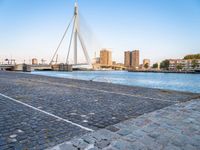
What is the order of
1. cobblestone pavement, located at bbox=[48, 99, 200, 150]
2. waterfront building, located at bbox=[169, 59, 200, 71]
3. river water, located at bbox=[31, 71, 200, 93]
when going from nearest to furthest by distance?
cobblestone pavement, located at bbox=[48, 99, 200, 150] < river water, located at bbox=[31, 71, 200, 93] < waterfront building, located at bbox=[169, 59, 200, 71]

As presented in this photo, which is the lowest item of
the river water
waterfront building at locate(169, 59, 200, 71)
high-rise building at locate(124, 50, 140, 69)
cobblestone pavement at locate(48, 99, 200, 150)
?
the river water

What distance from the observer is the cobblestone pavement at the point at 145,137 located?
2.59 meters

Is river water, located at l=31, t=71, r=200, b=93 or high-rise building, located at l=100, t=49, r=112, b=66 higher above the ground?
high-rise building, located at l=100, t=49, r=112, b=66

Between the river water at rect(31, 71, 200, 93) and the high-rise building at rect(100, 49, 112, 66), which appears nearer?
the river water at rect(31, 71, 200, 93)

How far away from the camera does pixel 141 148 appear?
8.30ft

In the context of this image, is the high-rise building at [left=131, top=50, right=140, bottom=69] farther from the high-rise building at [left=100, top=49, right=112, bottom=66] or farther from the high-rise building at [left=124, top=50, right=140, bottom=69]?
the high-rise building at [left=100, top=49, right=112, bottom=66]

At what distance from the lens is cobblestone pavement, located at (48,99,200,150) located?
2.59 metres

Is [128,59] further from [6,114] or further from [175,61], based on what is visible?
[6,114]

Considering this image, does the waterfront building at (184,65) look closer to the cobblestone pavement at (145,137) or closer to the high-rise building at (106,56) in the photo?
the high-rise building at (106,56)

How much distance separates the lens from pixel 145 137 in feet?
9.59

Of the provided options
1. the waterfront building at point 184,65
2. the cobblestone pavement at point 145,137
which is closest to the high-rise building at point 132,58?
the waterfront building at point 184,65

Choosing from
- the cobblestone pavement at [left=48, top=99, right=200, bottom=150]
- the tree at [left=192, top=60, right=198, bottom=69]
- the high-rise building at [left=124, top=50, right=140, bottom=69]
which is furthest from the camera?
the high-rise building at [left=124, top=50, right=140, bottom=69]

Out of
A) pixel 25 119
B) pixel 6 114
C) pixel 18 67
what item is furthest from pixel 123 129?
pixel 18 67

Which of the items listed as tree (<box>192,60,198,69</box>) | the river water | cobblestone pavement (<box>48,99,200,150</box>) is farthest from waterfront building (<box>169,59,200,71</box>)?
cobblestone pavement (<box>48,99,200,150</box>)
